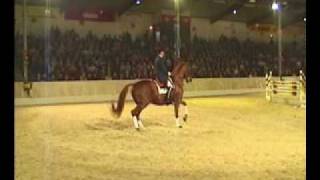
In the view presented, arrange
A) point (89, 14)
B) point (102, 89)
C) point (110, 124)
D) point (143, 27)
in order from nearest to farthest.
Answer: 1. point (110, 124)
2. point (102, 89)
3. point (89, 14)
4. point (143, 27)

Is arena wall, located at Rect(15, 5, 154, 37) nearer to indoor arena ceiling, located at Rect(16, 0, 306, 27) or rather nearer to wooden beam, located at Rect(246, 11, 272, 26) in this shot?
indoor arena ceiling, located at Rect(16, 0, 306, 27)

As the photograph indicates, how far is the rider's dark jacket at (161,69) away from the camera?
8.38 metres

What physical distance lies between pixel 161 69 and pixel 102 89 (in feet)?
22.3

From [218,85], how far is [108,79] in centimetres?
478

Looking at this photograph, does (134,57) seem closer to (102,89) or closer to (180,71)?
(102,89)

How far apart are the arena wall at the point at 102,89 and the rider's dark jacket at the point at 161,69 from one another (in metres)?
3.33

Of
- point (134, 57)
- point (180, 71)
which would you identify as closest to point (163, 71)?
point (180, 71)

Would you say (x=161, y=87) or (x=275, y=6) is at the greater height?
(x=275, y=6)

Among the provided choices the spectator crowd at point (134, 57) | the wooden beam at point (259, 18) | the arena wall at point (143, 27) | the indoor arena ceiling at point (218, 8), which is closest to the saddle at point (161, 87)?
the spectator crowd at point (134, 57)

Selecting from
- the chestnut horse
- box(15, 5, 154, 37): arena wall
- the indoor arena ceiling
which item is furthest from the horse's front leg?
the indoor arena ceiling

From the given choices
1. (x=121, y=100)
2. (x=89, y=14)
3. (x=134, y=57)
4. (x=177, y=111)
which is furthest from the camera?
(x=134, y=57)

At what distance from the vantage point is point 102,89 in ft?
49.1

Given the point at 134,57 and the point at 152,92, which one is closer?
the point at 152,92

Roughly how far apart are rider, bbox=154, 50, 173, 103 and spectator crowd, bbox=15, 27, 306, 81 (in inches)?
148
